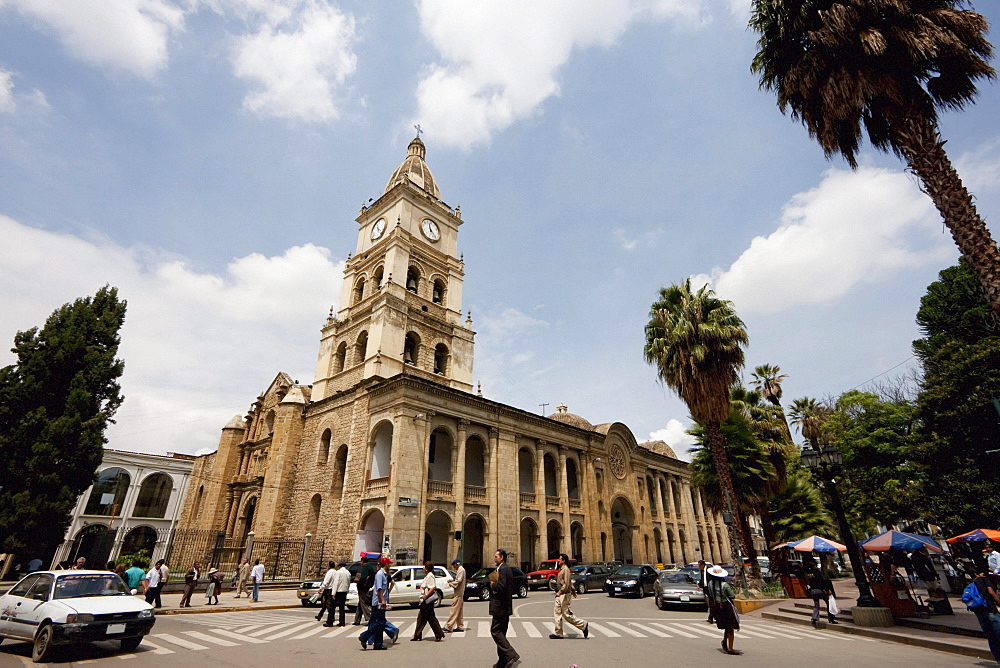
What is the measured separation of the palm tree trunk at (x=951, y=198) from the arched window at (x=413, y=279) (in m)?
29.1

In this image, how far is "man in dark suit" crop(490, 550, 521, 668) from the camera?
22.2 feet

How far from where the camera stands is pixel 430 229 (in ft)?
124

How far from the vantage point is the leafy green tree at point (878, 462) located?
23562 mm

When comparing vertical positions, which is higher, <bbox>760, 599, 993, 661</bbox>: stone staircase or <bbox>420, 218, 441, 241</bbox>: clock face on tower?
<bbox>420, 218, 441, 241</bbox>: clock face on tower

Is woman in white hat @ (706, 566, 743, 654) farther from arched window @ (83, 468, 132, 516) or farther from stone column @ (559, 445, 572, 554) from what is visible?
arched window @ (83, 468, 132, 516)

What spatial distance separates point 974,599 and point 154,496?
54.7m

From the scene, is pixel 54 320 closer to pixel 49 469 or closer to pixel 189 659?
pixel 49 469

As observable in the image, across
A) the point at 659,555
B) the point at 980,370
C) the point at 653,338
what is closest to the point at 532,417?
the point at 653,338

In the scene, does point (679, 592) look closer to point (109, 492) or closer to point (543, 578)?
point (543, 578)

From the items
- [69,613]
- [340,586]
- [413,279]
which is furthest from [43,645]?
[413,279]

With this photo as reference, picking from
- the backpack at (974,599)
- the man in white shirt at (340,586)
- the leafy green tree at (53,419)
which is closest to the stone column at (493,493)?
the man in white shirt at (340,586)

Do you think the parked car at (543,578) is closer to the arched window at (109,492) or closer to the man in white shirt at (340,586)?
the man in white shirt at (340,586)

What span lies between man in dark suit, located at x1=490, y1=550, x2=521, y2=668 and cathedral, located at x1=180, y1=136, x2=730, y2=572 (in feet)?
51.5

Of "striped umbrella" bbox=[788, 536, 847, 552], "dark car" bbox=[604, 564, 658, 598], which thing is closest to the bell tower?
"dark car" bbox=[604, 564, 658, 598]
